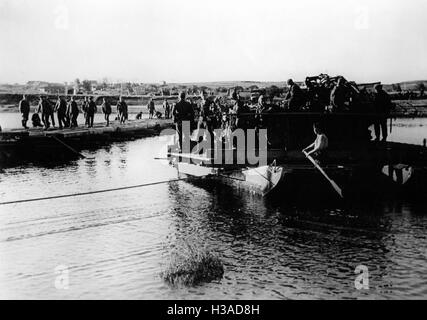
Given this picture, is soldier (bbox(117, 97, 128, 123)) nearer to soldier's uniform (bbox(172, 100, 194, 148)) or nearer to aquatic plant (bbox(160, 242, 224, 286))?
soldier's uniform (bbox(172, 100, 194, 148))

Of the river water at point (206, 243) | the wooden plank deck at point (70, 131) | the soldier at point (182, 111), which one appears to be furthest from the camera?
the wooden plank deck at point (70, 131)

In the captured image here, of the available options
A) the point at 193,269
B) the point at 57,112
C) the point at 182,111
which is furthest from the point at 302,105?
the point at 57,112

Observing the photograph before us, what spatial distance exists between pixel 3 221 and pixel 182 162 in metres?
7.85

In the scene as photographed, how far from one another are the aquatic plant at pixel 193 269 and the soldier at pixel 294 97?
9819 millimetres

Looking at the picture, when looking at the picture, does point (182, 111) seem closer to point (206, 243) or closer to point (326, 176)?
point (326, 176)

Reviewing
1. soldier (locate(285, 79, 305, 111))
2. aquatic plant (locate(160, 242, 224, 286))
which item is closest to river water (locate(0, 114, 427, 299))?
aquatic plant (locate(160, 242, 224, 286))

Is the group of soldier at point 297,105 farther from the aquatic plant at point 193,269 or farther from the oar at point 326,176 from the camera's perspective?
the aquatic plant at point 193,269

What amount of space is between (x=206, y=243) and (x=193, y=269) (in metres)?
2.63

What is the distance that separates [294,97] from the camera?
19.7 metres

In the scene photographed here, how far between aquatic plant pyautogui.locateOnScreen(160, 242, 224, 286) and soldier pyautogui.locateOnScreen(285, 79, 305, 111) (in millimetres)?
9819

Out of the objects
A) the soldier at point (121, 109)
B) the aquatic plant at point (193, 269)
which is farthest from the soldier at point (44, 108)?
the aquatic plant at point (193, 269)

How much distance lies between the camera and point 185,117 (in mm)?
21172

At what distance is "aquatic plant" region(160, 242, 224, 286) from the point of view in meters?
10.2

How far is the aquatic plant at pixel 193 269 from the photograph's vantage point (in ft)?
33.3
